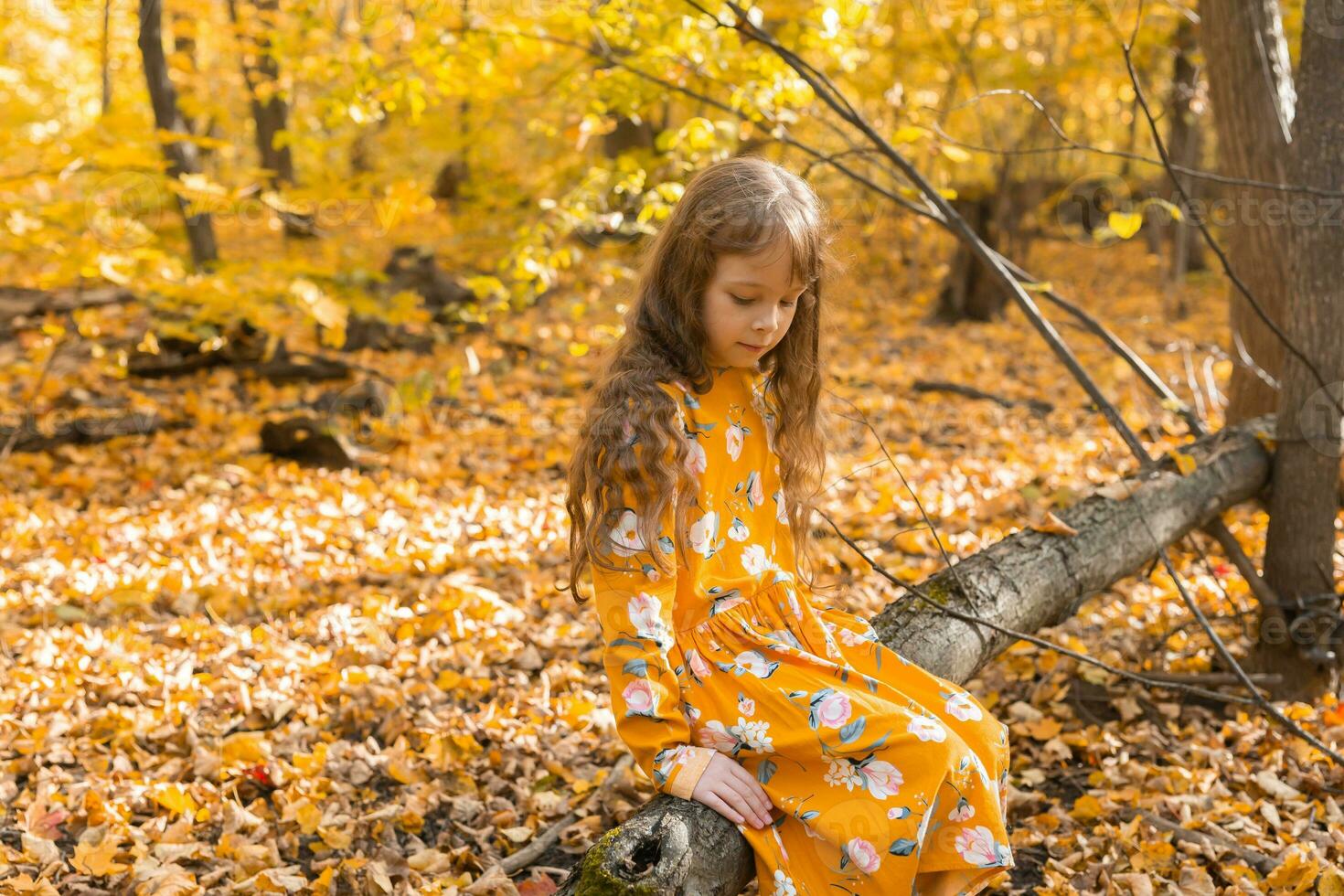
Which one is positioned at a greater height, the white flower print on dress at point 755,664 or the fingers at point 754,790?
the white flower print on dress at point 755,664

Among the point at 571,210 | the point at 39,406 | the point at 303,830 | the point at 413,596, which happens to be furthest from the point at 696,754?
the point at 39,406

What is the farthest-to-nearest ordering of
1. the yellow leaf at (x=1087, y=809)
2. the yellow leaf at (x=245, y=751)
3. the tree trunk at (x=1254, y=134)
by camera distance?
the tree trunk at (x=1254, y=134) < the yellow leaf at (x=245, y=751) < the yellow leaf at (x=1087, y=809)

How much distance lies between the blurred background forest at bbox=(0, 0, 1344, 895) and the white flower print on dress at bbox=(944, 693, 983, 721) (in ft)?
0.75

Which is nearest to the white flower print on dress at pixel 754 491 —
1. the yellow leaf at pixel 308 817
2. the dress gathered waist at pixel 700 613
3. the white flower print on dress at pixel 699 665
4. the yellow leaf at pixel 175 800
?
the dress gathered waist at pixel 700 613

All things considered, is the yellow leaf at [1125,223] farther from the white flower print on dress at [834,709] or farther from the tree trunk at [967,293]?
the tree trunk at [967,293]

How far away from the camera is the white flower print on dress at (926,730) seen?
1.70m

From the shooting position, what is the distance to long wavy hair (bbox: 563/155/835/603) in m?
1.78

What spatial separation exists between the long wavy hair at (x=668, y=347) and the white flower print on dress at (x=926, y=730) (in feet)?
1.66

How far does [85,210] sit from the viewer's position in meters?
4.34

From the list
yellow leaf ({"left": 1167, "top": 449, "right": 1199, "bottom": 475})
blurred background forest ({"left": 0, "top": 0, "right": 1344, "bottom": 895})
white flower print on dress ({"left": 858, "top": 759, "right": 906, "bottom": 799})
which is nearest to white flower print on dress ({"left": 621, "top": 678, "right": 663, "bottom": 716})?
blurred background forest ({"left": 0, "top": 0, "right": 1344, "bottom": 895})

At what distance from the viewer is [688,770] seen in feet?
5.47

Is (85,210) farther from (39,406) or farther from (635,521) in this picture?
(635,521)

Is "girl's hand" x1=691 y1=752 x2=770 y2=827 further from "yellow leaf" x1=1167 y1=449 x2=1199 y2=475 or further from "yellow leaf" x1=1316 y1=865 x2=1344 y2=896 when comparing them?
"yellow leaf" x1=1167 y1=449 x2=1199 y2=475

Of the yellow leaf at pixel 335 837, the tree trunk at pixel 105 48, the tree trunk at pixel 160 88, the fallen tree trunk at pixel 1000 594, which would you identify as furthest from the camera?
the tree trunk at pixel 105 48
